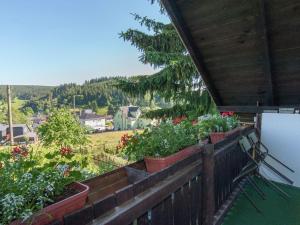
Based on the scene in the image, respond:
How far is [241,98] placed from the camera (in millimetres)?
4438

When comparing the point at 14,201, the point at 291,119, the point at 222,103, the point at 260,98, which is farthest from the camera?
the point at 222,103

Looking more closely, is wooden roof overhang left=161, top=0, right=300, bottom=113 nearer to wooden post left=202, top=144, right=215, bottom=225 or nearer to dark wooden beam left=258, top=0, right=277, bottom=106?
dark wooden beam left=258, top=0, right=277, bottom=106

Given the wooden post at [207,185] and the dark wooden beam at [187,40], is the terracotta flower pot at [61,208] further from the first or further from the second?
the dark wooden beam at [187,40]

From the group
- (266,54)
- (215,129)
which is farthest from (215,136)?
(266,54)

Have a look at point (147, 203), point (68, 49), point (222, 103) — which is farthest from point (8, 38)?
point (147, 203)

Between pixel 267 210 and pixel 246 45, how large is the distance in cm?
198

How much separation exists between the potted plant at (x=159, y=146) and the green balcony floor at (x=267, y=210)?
921 millimetres

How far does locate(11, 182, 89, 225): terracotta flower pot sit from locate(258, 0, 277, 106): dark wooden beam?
8.15 feet

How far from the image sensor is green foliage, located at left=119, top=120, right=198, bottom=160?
188cm

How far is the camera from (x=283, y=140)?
146 inches

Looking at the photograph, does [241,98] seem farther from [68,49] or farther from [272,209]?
[68,49]

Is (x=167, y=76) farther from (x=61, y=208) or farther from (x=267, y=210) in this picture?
(x=61, y=208)

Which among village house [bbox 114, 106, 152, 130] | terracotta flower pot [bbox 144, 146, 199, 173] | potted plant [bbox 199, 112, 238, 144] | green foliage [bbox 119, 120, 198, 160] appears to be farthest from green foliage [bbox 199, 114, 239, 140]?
village house [bbox 114, 106, 152, 130]

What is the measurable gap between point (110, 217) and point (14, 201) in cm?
35
